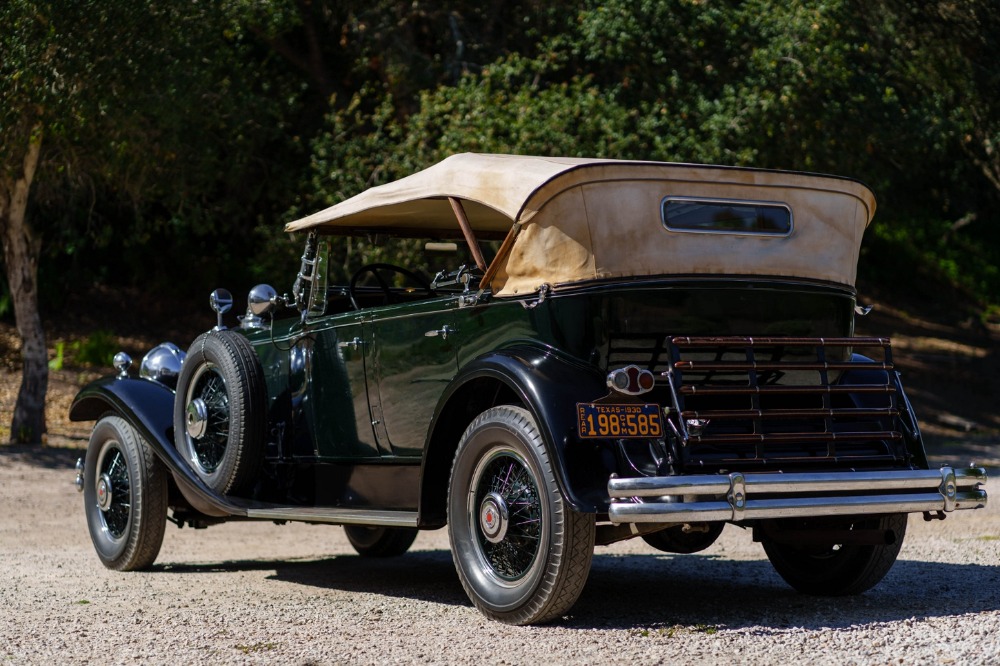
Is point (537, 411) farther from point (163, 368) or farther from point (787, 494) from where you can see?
point (163, 368)

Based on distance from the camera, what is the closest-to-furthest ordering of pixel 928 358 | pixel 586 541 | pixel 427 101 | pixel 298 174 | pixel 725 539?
1. pixel 586 541
2. pixel 725 539
3. pixel 427 101
4. pixel 298 174
5. pixel 928 358

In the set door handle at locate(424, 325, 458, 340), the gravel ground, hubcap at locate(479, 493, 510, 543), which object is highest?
door handle at locate(424, 325, 458, 340)

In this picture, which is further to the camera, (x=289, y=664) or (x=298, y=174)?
(x=298, y=174)

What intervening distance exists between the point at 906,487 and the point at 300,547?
5107 mm

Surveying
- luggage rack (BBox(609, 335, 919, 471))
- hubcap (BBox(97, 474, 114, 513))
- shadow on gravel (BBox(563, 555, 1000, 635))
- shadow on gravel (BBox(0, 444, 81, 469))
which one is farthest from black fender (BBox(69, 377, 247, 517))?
shadow on gravel (BBox(0, 444, 81, 469))

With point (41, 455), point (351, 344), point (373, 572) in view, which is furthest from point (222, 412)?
point (41, 455)

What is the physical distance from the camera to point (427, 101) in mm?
15891

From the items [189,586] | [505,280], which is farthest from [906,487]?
[189,586]

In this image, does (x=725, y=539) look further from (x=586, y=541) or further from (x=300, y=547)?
(x=586, y=541)

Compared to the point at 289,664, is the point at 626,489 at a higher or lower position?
higher

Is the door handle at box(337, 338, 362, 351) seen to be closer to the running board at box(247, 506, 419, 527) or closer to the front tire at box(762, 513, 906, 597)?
the running board at box(247, 506, 419, 527)

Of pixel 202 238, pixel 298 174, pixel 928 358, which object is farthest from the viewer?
pixel 928 358

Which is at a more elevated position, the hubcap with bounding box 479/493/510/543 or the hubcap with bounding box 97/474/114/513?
the hubcap with bounding box 479/493/510/543

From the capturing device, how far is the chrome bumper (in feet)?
14.1
